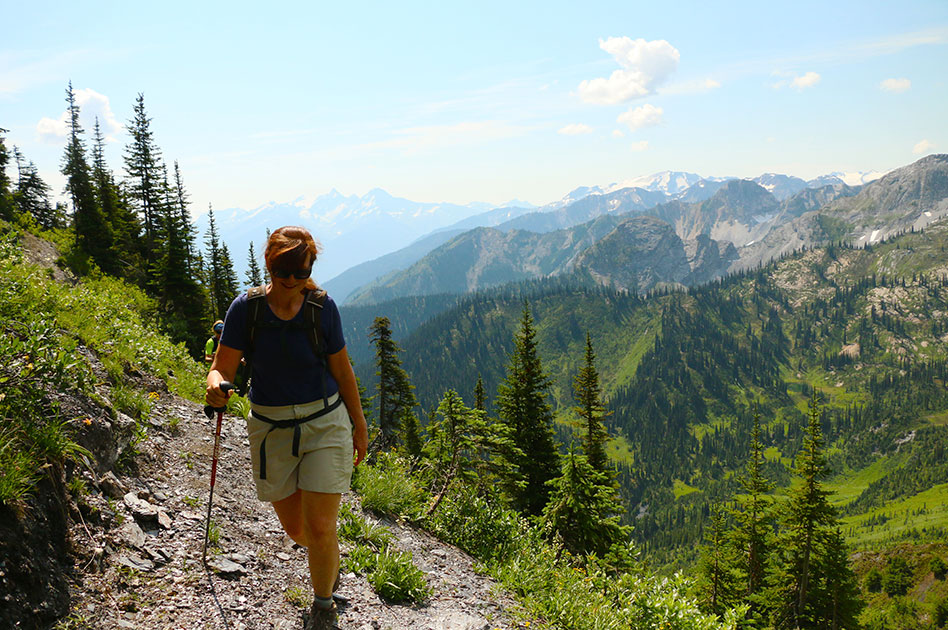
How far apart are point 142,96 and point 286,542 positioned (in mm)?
47851

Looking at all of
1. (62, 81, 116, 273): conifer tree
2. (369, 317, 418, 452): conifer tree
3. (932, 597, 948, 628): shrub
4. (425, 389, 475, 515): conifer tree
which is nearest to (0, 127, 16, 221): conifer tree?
(62, 81, 116, 273): conifer tree

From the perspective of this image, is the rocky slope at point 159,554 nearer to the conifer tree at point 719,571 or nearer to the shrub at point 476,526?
the shrub at point 476,526

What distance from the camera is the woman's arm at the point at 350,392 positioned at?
4.68 meters

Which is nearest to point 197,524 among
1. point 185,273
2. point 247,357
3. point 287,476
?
point 287,476

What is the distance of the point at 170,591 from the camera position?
4.77 metres

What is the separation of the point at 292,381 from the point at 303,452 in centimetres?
69

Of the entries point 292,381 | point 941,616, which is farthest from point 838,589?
point 941,616

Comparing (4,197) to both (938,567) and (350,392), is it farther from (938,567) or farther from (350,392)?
(938,567)

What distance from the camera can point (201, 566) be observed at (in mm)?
5293

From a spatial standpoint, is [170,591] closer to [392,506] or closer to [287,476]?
[287,476]

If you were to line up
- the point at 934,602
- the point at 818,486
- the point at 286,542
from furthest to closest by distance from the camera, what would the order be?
the point at 934,602
the point at 818,486
the point at 286,542

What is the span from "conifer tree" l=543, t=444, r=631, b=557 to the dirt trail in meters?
10.4

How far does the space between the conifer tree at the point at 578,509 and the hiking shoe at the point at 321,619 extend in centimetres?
1294

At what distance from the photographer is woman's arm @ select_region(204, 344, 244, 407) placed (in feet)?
14.7
